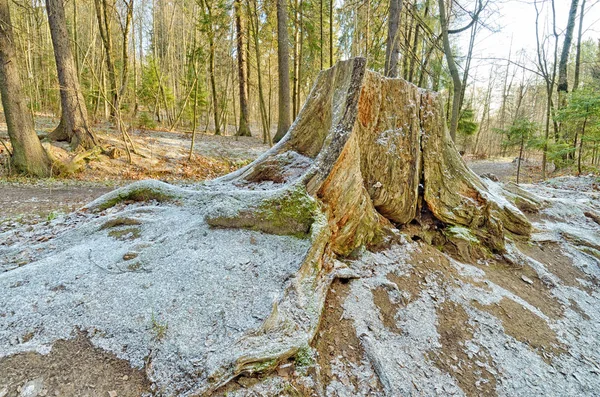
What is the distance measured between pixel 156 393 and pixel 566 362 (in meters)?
3.17

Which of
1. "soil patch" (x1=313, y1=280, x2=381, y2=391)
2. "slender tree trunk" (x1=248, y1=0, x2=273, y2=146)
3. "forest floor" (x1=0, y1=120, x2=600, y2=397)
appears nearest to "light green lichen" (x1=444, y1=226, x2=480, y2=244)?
"forest floor" (x1=0, y1=120, x2=600, y2=397)

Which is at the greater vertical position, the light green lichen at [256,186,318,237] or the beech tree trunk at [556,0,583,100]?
the beech tree trunk at [556,0,583,100]

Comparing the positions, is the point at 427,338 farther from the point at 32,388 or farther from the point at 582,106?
the point at 582,106

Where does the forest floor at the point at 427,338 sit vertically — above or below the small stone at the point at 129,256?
below

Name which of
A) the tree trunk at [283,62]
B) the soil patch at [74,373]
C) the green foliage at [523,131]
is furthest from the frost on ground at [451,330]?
the tree trunk at [283,62]

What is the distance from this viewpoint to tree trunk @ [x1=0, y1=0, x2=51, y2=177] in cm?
670

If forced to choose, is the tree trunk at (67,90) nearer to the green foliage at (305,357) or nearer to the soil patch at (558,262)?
the green foliage at (305,357)

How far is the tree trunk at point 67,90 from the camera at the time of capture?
8156mm

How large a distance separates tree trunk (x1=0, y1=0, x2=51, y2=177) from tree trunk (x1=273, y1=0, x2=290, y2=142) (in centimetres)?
749

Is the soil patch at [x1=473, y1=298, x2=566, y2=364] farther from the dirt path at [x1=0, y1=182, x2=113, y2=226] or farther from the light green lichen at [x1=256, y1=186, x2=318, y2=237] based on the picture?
the dirt path at [x1=0, y1=182, x2=113, y2=226]

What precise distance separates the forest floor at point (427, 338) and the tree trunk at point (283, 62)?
8.88 m

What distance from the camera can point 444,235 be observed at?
370cm

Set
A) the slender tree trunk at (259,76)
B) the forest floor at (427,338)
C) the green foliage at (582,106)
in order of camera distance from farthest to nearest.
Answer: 1. the slender tree trunk at (259,76)
2. the green foliage at (582,106)
3. the forest floor at (427,338)

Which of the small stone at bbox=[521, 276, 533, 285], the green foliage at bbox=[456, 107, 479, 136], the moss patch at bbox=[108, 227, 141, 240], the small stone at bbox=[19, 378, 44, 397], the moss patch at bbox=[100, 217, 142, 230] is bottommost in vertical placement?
the small stone at bbox=[521, 276, 533, 285]
